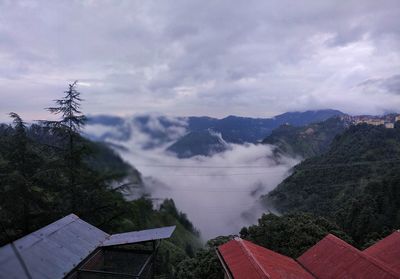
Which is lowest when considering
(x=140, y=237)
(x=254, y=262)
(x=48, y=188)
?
(x=254, y=262)

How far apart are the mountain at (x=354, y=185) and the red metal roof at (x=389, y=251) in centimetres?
3066

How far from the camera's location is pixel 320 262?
17.2 meters

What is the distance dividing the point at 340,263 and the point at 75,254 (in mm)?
11025

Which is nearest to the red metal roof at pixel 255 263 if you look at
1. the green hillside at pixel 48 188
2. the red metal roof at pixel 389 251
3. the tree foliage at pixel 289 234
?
the red metal roof at pixel 389 251

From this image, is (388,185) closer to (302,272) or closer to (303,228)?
(303,228)

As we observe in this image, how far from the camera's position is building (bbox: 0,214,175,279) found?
10.2 meters

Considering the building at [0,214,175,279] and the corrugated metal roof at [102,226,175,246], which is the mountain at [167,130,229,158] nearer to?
the corrugated metal roof at [102,226,175,246]

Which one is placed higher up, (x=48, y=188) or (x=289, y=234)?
(x=48, y=188)

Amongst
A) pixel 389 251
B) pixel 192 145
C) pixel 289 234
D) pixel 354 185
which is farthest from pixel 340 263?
pixel 354 185

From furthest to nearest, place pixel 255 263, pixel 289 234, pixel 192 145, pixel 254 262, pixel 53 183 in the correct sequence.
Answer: pixel 289 234 → pixel 192 145 → pixel 53 183 → pixel 254 262 → pixel 255 263

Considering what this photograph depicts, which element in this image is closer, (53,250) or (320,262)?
(53,250)

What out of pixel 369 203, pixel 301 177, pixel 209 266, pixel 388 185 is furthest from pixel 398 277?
pixel 301 177

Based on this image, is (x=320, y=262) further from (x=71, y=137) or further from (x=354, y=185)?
(x=354, y=185)

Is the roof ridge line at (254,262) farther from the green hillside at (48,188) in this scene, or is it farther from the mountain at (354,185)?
the mountain at (354,185)
